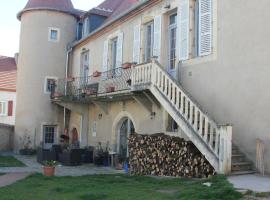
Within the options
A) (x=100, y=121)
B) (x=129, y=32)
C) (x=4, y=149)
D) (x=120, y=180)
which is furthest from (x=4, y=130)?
(x=120, y=180)

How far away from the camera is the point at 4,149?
2423 centimetres

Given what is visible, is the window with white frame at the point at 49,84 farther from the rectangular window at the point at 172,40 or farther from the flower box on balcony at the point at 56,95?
the rectangular window at the point at 172,40

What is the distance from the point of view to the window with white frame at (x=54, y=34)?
72.6 ft

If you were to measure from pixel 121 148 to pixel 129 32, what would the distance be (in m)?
4.86

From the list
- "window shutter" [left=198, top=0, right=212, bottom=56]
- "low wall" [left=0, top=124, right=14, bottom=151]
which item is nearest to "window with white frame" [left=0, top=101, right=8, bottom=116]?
"low wall" [left=0, top=124, right=14, bottom=151]

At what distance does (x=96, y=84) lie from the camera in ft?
56.9

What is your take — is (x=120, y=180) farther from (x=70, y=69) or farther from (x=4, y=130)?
(x=4, y=130)

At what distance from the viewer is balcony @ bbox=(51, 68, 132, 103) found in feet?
48.6

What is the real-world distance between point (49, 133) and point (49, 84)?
2.80 m

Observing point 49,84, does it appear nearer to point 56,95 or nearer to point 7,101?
point 56,95

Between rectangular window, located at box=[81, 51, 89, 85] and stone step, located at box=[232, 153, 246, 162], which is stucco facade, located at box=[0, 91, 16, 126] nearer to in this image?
rectangular window, located at box=[81, 51, 89, 85]

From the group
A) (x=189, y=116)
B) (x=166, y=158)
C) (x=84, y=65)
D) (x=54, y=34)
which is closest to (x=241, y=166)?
(x=189, y=116)

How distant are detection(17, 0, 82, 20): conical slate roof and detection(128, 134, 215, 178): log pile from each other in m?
12.2

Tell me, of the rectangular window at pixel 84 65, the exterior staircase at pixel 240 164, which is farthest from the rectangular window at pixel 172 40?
the rectangular window at pixel 84 65
